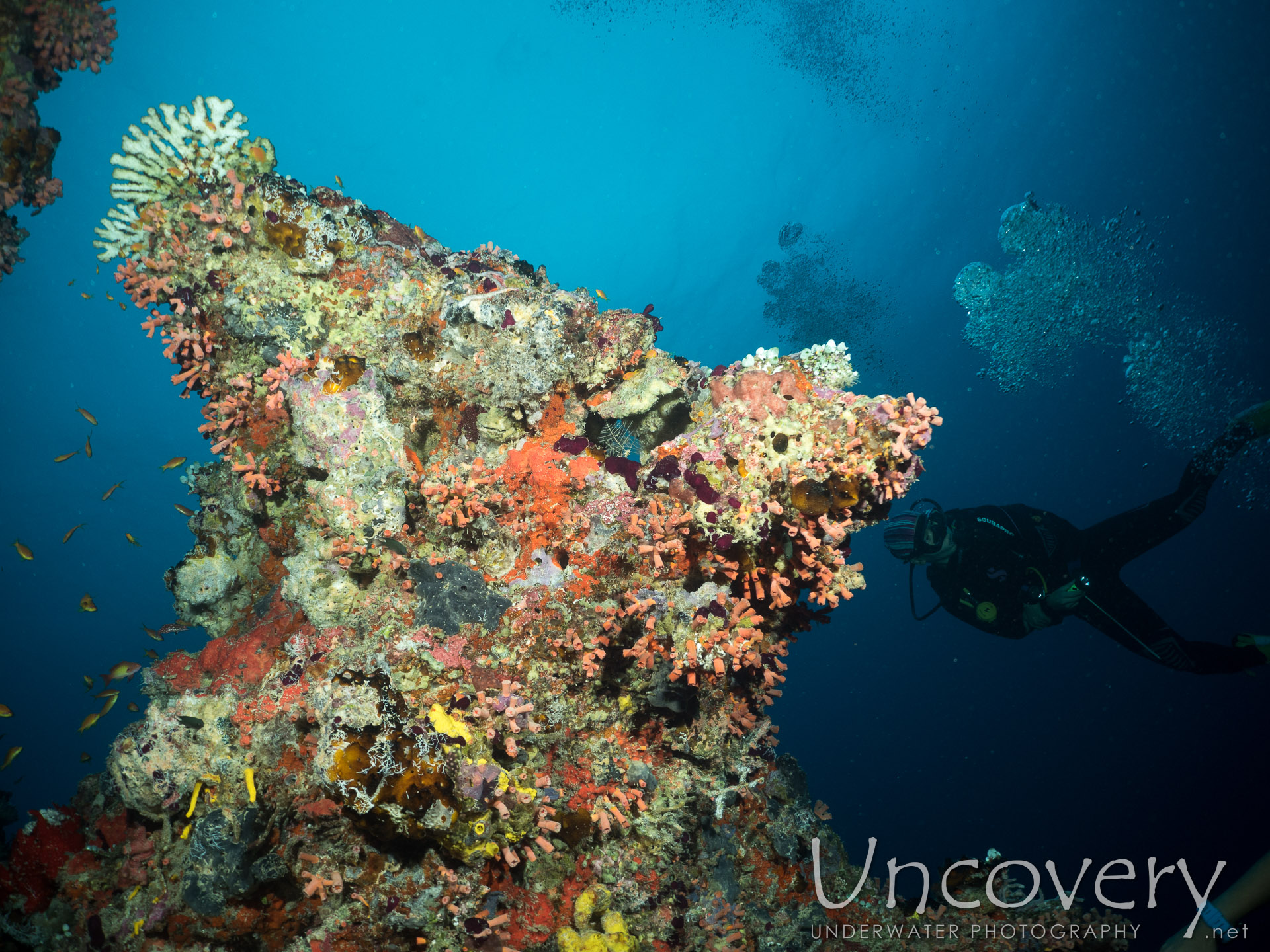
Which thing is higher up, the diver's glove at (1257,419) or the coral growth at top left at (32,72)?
the diver's glove at (1257,419)

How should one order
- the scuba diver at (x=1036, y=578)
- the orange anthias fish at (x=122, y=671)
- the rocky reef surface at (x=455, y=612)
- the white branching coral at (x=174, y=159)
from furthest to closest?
the scuba diver at (x=1036, y=578)
the orange anthias fish at (x=122, y=671)
the white branching coral at (x=174, y=159)
the rocky reef surface at (x=455, y=612)

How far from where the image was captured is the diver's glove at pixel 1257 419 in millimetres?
8719

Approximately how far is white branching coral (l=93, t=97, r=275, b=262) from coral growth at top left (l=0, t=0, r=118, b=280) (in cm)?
202

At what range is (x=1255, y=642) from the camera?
746 cm

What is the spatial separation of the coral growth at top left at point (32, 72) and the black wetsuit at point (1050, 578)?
11874 millimetres

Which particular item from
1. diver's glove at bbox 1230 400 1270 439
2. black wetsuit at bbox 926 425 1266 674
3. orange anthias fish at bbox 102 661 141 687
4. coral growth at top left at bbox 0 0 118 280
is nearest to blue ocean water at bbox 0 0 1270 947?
diver's glove at bbox 1230 400 1270 439

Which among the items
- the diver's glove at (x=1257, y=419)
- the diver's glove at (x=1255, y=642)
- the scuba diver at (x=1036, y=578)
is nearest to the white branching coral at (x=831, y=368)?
the scuba diver at (x=1036, y=578)

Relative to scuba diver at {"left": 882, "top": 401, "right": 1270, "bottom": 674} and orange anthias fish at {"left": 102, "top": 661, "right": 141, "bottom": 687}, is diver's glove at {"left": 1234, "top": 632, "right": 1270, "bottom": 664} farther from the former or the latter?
orange anthias fish at {"left": 102, "top": 661, "right": 141, "bottom": 687}

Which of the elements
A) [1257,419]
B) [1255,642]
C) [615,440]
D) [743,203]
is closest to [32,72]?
[615,440]

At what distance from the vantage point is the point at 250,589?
5.21m

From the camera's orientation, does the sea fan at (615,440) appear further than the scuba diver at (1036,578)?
No

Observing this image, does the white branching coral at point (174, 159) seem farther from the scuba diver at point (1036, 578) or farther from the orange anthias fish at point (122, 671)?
the scuba diver at point (1036, 578)

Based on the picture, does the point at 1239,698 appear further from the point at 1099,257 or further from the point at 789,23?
the point at 789,23

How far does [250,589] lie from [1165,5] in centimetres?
5283
